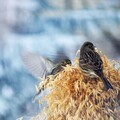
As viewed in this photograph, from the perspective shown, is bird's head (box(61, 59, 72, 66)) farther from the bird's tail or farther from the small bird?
the bird's tail

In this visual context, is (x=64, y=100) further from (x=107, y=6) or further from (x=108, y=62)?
(x=107, y=6)

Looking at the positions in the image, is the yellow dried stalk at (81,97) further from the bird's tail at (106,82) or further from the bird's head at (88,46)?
the bird's head at (88,46)

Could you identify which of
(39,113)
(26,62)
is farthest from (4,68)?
(39,113)

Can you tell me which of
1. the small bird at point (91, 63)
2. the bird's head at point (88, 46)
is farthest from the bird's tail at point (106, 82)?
the bird's head at point (88, 46)

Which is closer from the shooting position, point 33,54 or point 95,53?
point 95,53

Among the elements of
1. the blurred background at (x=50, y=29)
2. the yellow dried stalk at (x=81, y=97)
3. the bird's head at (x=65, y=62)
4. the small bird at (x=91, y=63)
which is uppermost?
the blurred background at (x=50, y=29)

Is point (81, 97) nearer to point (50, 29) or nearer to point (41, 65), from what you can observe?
point (41, 65)

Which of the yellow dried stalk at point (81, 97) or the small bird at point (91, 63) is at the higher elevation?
the small bird at point (91, 63)
